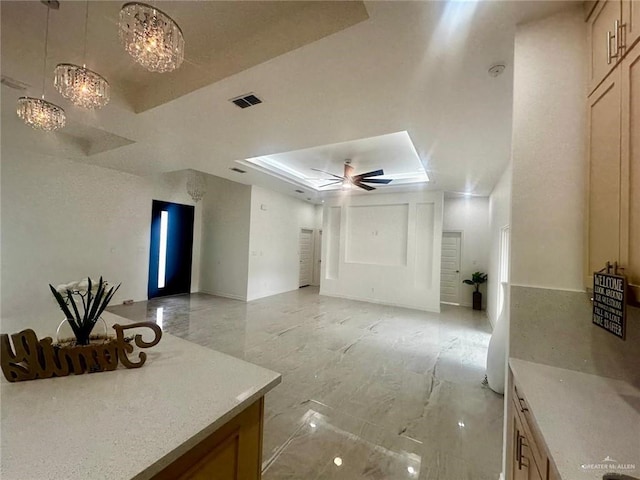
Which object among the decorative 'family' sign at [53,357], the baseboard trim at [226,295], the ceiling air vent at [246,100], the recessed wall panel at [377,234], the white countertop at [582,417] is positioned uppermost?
the ceiling air vent at [246,100]

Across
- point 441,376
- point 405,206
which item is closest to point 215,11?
point 441,376

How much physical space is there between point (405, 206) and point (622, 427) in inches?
230

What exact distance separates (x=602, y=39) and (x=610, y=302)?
1241 millimetres

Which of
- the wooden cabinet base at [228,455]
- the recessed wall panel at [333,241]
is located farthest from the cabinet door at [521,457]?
the recessed wall panel at [333,241]

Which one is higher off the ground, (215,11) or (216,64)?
(215,11)

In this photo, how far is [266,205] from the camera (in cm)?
682

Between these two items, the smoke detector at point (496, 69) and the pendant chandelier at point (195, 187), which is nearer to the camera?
the smoke detector at point (496, 69)

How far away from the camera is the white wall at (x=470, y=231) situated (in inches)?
251

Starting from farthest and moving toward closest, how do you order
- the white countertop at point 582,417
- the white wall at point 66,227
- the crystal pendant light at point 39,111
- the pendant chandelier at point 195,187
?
the pendant chandelier at point 195,187 → the white wall at point 66,227 → the crystal pendant light at point 39,111 → the white countertop at point 582,417

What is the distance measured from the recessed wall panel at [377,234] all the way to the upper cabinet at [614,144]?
17.0 feet

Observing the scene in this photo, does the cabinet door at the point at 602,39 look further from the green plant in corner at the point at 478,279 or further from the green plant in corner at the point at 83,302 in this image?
the green plant in corner at the point at 478,279

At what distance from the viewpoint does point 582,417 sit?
3.16 ft

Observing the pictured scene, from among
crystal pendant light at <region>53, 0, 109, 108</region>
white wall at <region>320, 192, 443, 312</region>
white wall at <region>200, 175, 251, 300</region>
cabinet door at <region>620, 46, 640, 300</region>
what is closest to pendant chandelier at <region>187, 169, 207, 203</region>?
white wall at <region>200, 175, 251, 300</region>

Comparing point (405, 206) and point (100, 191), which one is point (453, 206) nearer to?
point (405, 206)
